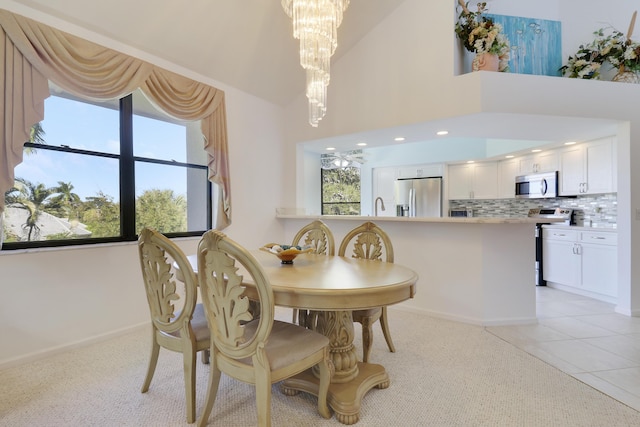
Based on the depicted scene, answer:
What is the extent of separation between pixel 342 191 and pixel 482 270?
4.10 meters

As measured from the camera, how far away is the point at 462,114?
3057 mm

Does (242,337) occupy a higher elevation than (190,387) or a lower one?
higher

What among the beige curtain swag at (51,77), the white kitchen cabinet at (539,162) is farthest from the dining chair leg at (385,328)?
the white kitchen cabinet at (539,162)

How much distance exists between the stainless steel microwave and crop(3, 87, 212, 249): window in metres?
4.78

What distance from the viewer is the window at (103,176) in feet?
7.76

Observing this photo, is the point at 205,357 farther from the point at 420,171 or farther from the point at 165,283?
the point at 420,171

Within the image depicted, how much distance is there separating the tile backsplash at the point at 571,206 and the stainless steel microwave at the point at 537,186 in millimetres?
314

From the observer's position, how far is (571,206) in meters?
4.58

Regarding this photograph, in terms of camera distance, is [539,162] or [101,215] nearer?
[101,215]

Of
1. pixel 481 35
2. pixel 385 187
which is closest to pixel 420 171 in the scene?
pixel 385 187

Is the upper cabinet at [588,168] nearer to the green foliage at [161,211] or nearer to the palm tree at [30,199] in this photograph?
the green foliage at [161,211]

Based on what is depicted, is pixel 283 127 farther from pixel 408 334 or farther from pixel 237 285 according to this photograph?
pixel 237 285

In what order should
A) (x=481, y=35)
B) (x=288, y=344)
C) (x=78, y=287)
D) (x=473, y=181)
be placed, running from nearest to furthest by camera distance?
(x=288, y=344) < (x=78, y=287) < (x=481, y=35) < (x=473, y=181)

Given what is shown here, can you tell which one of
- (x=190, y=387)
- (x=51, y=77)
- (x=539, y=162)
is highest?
(x=51, y=77)
